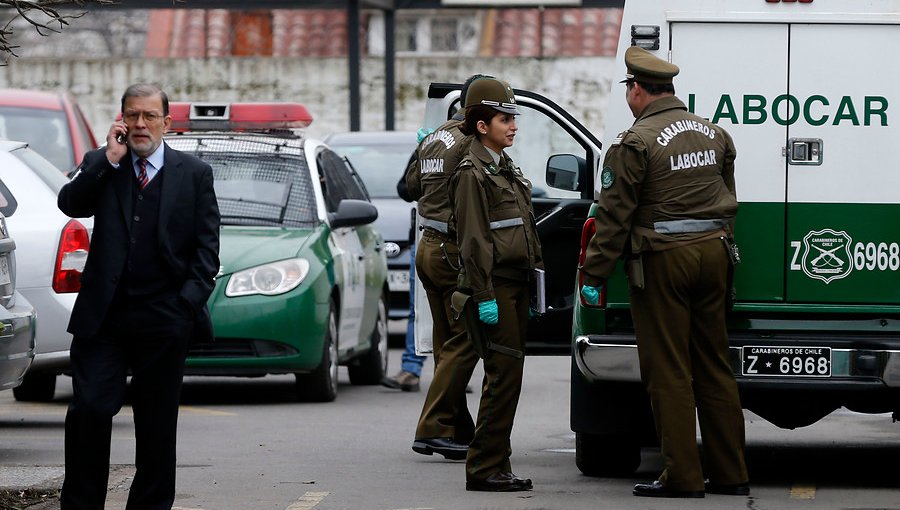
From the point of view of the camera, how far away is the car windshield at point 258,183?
12531mm

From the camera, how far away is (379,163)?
18656 mm

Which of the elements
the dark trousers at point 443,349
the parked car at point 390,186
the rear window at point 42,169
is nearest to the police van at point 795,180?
the dark trousers at point 443,349

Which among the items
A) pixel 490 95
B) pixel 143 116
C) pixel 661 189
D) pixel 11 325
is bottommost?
pixel 11 325

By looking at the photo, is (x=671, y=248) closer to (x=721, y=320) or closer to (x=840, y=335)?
(x=721, y=320)

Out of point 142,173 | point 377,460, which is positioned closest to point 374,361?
point 377,460

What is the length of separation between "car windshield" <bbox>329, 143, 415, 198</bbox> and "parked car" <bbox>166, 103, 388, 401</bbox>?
13.0 feet

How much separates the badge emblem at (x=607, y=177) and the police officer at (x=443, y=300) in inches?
49.3

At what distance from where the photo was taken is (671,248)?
8133mm

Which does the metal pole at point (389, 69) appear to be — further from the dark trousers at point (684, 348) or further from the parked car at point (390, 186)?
the dark trousers at point (684, 348)

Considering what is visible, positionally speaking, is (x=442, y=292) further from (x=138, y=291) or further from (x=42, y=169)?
(x=138, y=291)

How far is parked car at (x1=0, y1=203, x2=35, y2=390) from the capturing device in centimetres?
870

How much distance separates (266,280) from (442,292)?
8.61ft

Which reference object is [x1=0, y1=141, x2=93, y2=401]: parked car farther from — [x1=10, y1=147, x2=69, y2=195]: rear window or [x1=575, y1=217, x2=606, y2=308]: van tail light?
[x1=575, y1=217, x2=606, y2=308]: van tail light

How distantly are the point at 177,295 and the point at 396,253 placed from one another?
10.5m
